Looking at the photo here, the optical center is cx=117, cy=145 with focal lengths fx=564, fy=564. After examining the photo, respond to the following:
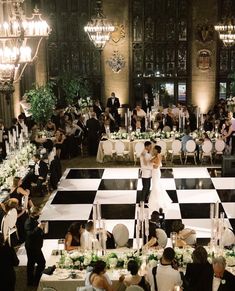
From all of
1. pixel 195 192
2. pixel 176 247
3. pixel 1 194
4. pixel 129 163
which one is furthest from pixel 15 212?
pixel 129 163

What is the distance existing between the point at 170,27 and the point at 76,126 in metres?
6.97

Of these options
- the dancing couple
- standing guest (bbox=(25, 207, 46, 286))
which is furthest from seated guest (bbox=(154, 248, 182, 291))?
the dancing couple

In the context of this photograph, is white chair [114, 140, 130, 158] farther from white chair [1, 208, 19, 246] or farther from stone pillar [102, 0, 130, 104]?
stone pillar [102, 0, 130, 104]

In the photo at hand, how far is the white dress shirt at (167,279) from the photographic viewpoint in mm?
5852

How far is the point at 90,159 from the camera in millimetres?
15117

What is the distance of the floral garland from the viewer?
1052 cm

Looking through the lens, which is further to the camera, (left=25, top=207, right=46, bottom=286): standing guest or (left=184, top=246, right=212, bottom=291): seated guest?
(left=25, top=207, right=46, bottom=286): standing guest

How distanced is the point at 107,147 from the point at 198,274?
8.52m

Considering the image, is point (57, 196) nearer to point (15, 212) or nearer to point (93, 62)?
point (15, 212)

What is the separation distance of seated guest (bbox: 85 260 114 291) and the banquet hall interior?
2.26ft

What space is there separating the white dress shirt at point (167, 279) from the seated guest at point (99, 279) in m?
0.53

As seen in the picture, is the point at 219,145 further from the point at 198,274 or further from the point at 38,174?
the point at 198,274

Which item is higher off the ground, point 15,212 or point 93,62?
point 93,62

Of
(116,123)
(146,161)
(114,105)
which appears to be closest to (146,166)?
(146,161)
